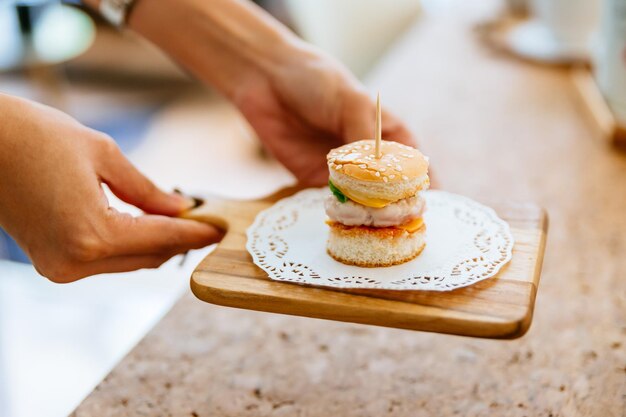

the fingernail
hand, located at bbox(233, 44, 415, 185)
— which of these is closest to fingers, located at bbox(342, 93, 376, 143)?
hand, located at bbox(233, 44, 415, 185)

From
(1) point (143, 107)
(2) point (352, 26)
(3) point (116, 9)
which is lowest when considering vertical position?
(1) point (143, 107)

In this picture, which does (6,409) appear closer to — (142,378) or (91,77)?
(142,378)

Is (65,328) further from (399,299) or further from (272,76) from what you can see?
(399,299)

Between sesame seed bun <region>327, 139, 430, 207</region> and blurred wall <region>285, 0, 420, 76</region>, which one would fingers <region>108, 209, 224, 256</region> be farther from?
blurred wall <region>285, 0, 420, 76</region>

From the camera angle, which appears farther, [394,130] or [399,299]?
[394,130]

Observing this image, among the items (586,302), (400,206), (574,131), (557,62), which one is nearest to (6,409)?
(400,206)

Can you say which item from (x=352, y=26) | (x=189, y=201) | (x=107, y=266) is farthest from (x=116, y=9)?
(x=352, y=26)

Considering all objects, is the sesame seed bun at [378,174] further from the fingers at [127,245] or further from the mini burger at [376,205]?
the fingers at [127,245]
